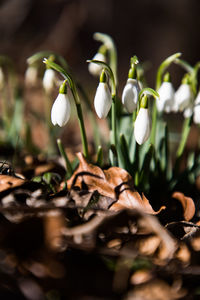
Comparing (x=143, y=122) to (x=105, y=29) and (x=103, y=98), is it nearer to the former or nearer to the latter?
(x=103, y=98)

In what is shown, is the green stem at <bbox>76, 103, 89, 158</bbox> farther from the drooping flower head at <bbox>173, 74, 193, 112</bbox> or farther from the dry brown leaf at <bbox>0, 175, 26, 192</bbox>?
the drooping flower head at <bbox>173, 74, 193, 112</bbox>

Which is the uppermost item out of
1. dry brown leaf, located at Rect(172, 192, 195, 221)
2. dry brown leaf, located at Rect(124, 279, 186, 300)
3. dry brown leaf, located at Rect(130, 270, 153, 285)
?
dry brown leaf, located at Rect(172, 192, 195, 221)

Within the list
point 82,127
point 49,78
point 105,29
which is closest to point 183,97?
point 82,127

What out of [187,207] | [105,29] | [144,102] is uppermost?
[105,29]

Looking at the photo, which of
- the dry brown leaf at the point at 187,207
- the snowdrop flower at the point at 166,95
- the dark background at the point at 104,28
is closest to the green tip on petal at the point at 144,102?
the snowdrop flower at the point at 166,95

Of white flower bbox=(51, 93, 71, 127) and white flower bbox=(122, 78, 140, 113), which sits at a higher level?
white flower bbox=(122, 78, 140, 113)

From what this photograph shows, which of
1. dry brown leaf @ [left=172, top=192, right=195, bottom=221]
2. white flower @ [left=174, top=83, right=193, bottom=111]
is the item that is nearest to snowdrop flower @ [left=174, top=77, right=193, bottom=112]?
white flower @ [left=174, top=83, right=193, bottom=111]

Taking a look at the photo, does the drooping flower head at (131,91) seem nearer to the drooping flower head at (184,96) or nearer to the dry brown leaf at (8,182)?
the drooping flower head at (184,96)
